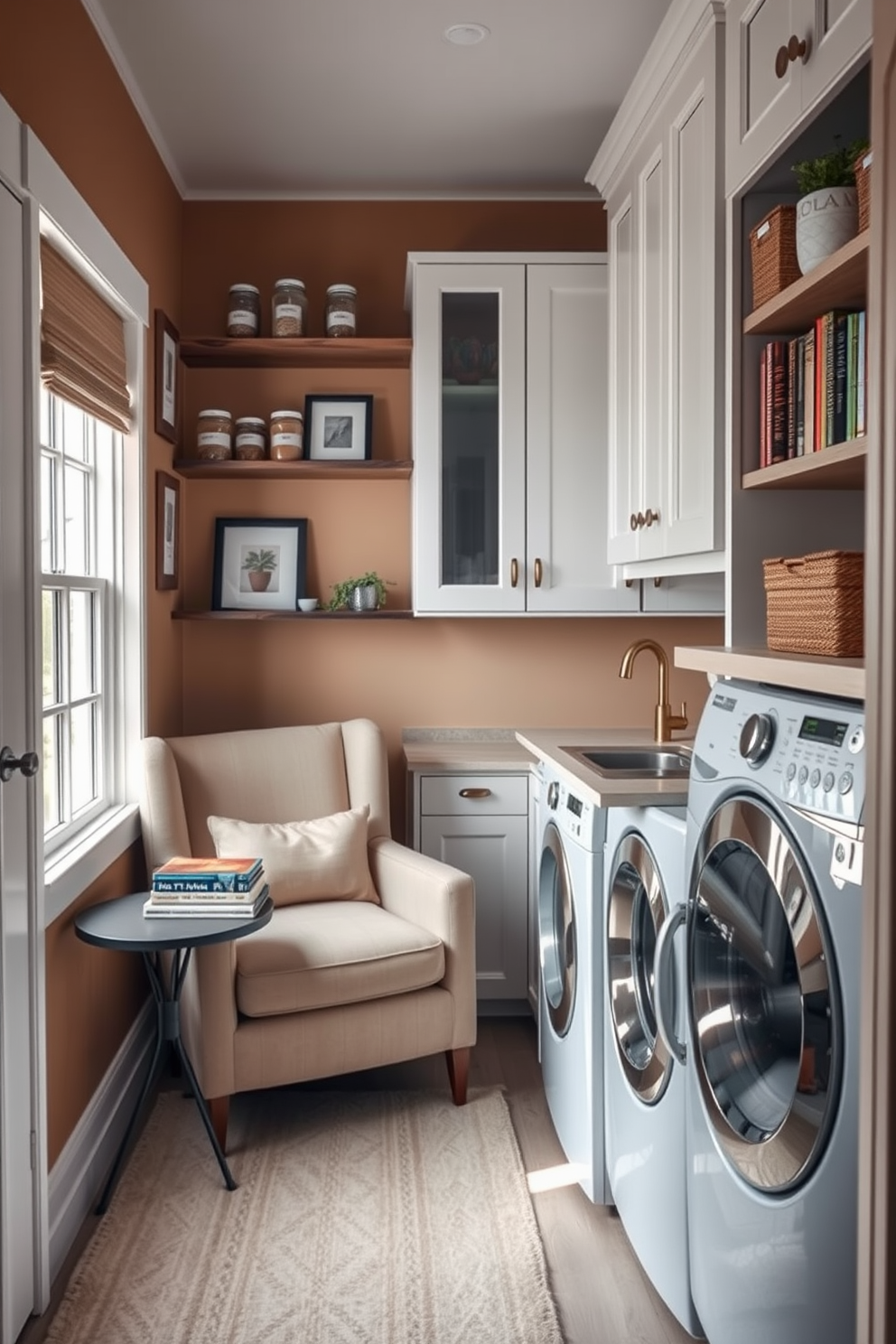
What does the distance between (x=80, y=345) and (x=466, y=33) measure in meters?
1.21

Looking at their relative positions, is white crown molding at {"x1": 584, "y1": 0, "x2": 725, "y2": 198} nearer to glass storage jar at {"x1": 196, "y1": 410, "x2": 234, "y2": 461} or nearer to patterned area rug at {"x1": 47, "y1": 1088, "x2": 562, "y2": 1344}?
glass storage jar at {"x1": 196, "y1": 410, "x2": 234, "y2": 461}

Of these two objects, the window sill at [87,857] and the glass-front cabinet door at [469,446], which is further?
the glass-front cabinet door at [469,446]

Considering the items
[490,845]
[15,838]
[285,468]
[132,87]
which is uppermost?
[132,87]

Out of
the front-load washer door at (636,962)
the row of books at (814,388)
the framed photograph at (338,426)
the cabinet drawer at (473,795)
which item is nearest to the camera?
the row of books at (814,388)

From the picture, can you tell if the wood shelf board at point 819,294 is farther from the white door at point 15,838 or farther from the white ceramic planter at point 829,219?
the white door at point 15,838

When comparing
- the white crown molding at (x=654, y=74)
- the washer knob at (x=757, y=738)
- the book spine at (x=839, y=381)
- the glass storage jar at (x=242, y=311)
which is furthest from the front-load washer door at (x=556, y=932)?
the glass storage jar at (x=242, y=311)

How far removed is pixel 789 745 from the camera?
1478 millimetres

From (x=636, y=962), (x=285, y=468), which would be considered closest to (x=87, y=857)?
(x=636, y=962)

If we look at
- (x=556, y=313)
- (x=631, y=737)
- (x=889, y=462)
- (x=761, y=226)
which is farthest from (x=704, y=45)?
(x=631, y=737)

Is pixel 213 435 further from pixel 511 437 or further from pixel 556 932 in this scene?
pixel 556 932

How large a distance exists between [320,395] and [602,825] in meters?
2.04

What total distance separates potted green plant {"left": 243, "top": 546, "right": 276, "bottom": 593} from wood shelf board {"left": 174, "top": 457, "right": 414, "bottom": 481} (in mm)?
252

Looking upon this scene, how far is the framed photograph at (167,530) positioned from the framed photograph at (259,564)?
0.50ft

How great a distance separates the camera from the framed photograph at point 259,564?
12.3 ft
